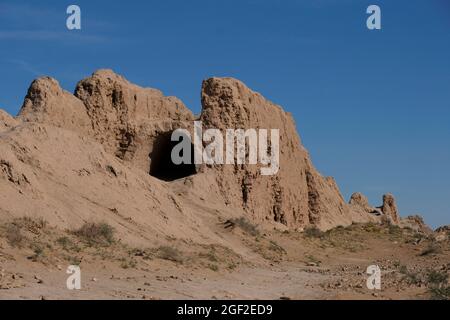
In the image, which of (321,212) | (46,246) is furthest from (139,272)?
(321,212)

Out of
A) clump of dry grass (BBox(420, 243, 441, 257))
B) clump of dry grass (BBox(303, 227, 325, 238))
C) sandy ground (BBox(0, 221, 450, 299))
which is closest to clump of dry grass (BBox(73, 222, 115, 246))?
sandy ground (BBox(0, 221, 450, 299))

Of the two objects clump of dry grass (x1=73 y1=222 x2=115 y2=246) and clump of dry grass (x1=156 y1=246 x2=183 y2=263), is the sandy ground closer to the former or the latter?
clump of dry grass (x1=156 y1=246 x2=183 y2=263)

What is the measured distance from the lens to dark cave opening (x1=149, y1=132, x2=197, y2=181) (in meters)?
29.9

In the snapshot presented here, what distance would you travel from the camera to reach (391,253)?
2980 centimetres

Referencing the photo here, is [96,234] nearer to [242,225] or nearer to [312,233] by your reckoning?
[242,225]

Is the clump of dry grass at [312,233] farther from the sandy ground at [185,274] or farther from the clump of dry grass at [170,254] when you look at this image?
the clump of dry grass at [170,254]

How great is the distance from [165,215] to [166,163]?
28.7 feet

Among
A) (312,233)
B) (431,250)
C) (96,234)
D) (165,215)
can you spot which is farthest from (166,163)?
(96,234)

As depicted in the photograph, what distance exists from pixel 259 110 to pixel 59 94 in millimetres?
9798

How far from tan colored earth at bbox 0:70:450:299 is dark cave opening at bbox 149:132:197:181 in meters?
0.07

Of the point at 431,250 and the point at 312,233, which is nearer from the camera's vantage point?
the point at 431,250

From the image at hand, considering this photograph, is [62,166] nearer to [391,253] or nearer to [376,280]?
[376,280]

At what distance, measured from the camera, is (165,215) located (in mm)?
22062
